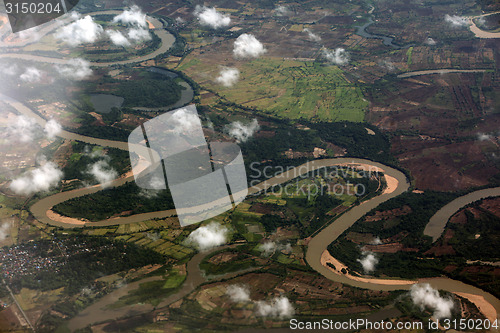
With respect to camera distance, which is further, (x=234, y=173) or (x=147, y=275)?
(x=234, y=173)

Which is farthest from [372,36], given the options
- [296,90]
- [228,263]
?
[228,263]

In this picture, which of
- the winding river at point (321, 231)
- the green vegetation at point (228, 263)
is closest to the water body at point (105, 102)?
the winding river at point (321, 231)

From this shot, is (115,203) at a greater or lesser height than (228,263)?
greater

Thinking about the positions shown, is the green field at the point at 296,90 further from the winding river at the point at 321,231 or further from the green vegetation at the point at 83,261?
the green vegetation at the point at 83,261

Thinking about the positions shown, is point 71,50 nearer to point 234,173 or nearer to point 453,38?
point 234,173

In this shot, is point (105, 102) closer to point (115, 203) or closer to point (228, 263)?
point (115, 203)

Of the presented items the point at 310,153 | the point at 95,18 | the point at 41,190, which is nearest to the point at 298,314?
the point at 310,153
